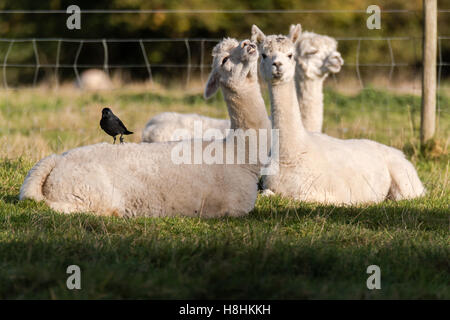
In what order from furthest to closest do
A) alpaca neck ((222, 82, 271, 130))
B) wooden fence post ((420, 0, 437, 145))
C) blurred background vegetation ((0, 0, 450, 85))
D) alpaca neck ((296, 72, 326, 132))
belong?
blurred background vegetation ((0, 0, 450, 85)), wooden fence post ((420, 0, 437, 145)), alpaca neck ((296, 72, 326, 132)), alpaca neck ((222, 82, 271, 130))

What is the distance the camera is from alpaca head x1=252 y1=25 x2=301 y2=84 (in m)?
5.61

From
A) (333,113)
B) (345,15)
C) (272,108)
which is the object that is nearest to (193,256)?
(272,108)

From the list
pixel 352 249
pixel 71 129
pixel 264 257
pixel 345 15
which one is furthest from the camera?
pixel 345 15

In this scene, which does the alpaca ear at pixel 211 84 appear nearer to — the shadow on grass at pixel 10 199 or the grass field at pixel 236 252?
the grass field at pixel 236 252

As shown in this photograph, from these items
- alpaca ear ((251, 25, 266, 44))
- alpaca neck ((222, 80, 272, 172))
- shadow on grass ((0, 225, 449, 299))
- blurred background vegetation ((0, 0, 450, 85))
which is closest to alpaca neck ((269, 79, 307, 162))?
alpaca ear ((251, 25, 266, 44))

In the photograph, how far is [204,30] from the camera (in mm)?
23203

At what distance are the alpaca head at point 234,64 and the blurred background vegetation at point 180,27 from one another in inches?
615

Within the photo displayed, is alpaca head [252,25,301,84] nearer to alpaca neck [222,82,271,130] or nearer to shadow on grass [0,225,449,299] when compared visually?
alpaca neck [222,82,271,130]

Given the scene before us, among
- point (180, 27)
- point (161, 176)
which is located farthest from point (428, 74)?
point (180, 27)

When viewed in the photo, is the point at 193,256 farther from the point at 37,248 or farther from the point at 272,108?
the point at 272,108

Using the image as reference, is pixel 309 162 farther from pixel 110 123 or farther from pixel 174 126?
pixel 174 126

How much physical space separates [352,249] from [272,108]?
2041 millimetres

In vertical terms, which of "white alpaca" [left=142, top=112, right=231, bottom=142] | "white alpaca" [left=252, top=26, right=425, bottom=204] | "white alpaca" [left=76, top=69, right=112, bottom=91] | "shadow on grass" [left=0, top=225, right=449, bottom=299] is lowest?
"shadow on grass" [left=0, top=225, right=449, bottom=299]

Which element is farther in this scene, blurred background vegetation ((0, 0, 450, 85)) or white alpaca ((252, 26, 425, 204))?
blurred background vegetation ((0, 0, 450, 85))
